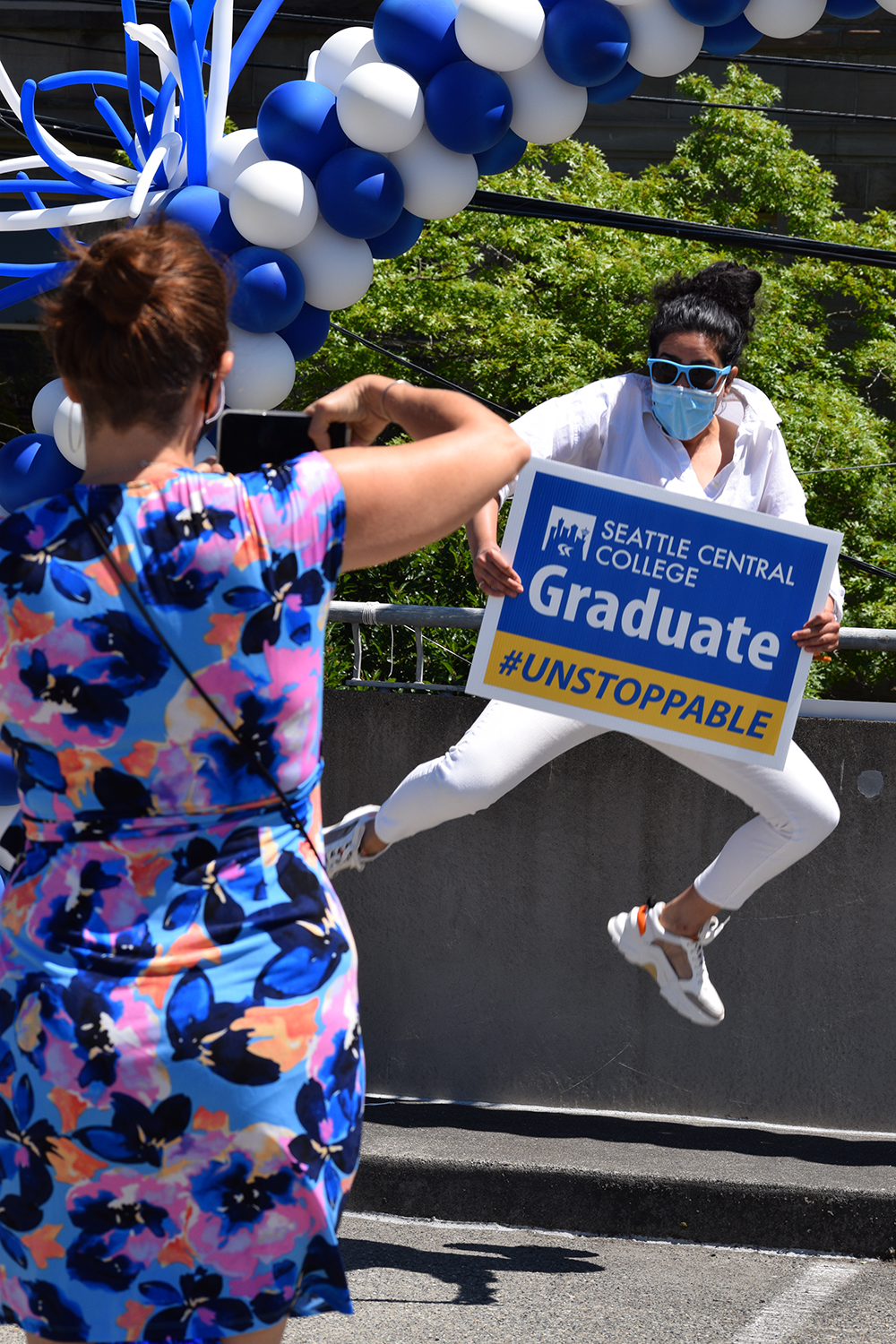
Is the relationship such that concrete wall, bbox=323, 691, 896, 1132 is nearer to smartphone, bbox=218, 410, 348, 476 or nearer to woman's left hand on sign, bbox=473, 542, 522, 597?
woman's left hand on sign, bbox=473, 542, 522, 597

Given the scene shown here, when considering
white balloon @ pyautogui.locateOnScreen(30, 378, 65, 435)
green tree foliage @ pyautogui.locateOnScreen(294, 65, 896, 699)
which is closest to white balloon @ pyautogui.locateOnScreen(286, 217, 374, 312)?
white balloon @ pyautogui.locateOnScreen(30, 378, 65, 435)

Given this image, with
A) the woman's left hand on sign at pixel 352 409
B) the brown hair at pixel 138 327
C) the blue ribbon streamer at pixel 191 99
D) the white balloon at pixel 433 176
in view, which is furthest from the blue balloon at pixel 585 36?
the brown hair at pixel 138 327

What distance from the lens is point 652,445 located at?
12.6 ft

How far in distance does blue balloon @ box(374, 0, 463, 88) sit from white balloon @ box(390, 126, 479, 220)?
0.17m

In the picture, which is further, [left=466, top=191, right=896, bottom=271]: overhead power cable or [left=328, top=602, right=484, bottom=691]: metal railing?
[left=466, top=191, right=896, bottom=271]: overhead power cable

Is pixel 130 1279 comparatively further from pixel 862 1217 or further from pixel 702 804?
pixel 702 804

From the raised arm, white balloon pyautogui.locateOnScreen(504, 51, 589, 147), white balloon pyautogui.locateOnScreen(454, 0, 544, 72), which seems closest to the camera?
the raised arm

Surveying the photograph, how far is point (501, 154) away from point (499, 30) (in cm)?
44

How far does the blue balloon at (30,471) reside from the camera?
365 cm

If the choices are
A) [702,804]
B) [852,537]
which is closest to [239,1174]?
[702,804]

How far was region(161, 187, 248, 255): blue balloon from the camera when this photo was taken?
11.7 feet

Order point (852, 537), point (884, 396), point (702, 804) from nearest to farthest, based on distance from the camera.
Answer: point (702, 804)
point (852, 537)
point (884, 396)

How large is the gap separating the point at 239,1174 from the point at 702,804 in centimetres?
344

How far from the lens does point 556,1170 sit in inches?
166
